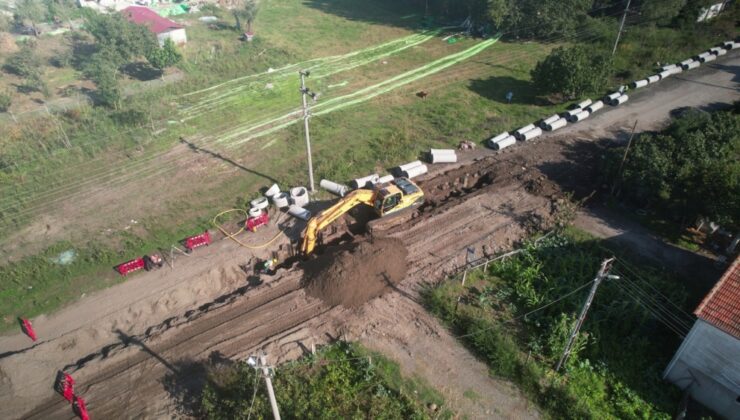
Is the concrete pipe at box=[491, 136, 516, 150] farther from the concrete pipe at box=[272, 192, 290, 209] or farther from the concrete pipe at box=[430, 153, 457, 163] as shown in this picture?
the concrete pipe at box=[272, 192, 290, 209]

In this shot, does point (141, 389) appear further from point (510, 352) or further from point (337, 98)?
point (337, 98)

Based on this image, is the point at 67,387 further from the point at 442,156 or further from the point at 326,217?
the point at 442,156

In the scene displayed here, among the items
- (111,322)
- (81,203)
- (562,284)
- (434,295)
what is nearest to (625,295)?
(562,284)

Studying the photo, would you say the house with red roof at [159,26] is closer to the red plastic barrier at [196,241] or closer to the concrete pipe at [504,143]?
the red plastic barrier at [196,241]

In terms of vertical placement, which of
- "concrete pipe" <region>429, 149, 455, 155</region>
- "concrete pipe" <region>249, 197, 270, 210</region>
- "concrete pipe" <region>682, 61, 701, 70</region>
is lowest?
"concrete pipe" <region>249, 197, 270, 210</region>

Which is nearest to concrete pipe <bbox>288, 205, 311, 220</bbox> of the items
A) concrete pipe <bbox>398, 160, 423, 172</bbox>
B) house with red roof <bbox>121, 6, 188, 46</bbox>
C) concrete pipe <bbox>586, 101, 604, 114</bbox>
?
concrete pipe <bbox>398, 160, 423, 172</bbox>

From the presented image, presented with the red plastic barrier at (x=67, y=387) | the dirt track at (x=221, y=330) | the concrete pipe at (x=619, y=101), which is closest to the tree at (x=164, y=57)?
the dirt track at (x=221, y=330)
